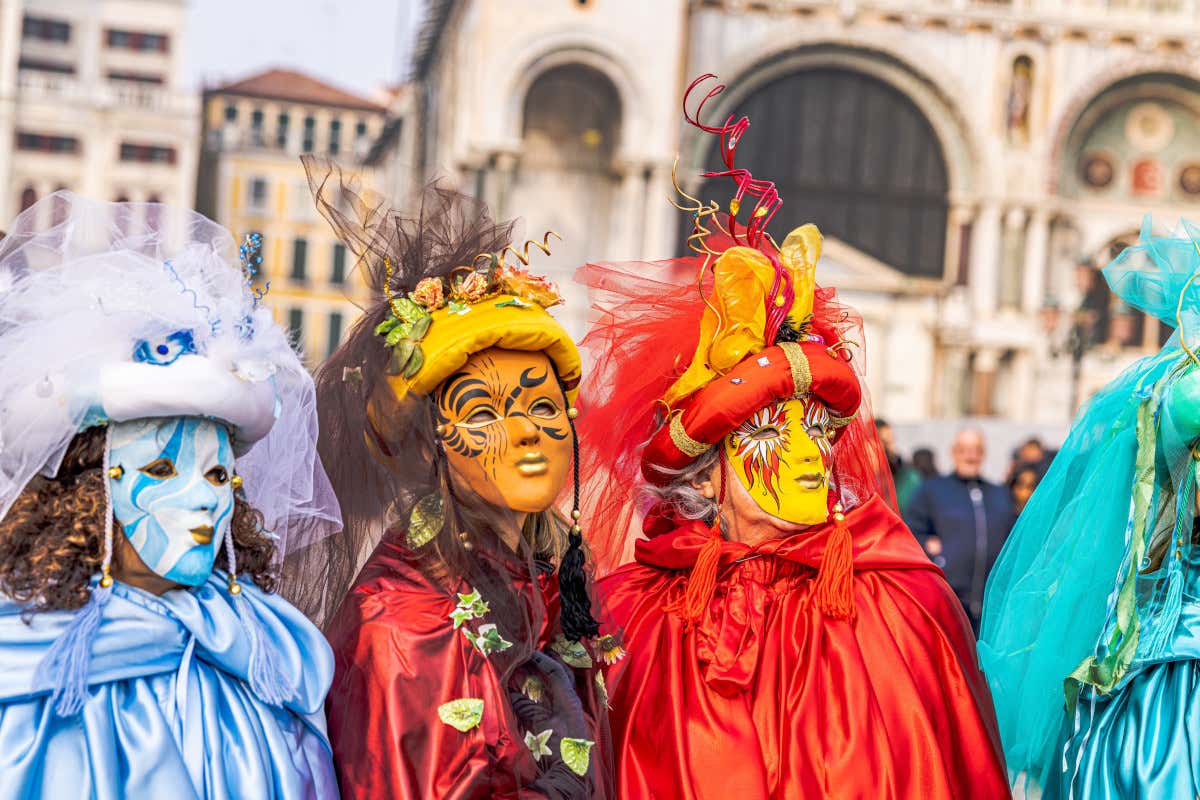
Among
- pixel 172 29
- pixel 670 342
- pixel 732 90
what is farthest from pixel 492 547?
pixel 172 29

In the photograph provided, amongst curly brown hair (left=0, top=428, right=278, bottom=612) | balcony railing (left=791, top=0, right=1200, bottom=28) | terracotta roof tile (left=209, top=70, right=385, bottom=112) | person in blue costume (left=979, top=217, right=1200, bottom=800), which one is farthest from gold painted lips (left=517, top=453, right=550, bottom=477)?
terracotta roof tile (left=209, top=70, right=385, bottom=112)

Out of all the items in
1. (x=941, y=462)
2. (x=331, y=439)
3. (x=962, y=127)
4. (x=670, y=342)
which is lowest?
(x=941, y=462)

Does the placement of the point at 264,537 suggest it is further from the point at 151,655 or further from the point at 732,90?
the point at 732,90

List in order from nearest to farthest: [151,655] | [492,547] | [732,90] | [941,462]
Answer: [151,655]
[492,547]
[941,462]
[732,90]

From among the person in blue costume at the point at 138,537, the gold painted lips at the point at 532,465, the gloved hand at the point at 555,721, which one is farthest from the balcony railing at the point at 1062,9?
the person in blue costume at the point at 138,537

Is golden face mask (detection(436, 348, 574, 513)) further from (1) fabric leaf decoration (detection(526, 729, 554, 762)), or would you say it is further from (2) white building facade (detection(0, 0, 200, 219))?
(2) white building facade (detection(0, 0, 200, 219))

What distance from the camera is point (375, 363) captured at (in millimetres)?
3359

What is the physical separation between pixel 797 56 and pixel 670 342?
20.2 metres

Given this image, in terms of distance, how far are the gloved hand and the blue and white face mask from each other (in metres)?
0.72

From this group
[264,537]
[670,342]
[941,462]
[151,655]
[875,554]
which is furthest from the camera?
[941,462]

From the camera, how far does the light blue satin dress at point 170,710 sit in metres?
2.60

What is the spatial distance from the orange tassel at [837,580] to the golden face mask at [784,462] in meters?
0.09

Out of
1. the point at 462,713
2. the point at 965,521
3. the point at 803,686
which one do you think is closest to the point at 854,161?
the point at 965,521

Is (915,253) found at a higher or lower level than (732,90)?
lower
